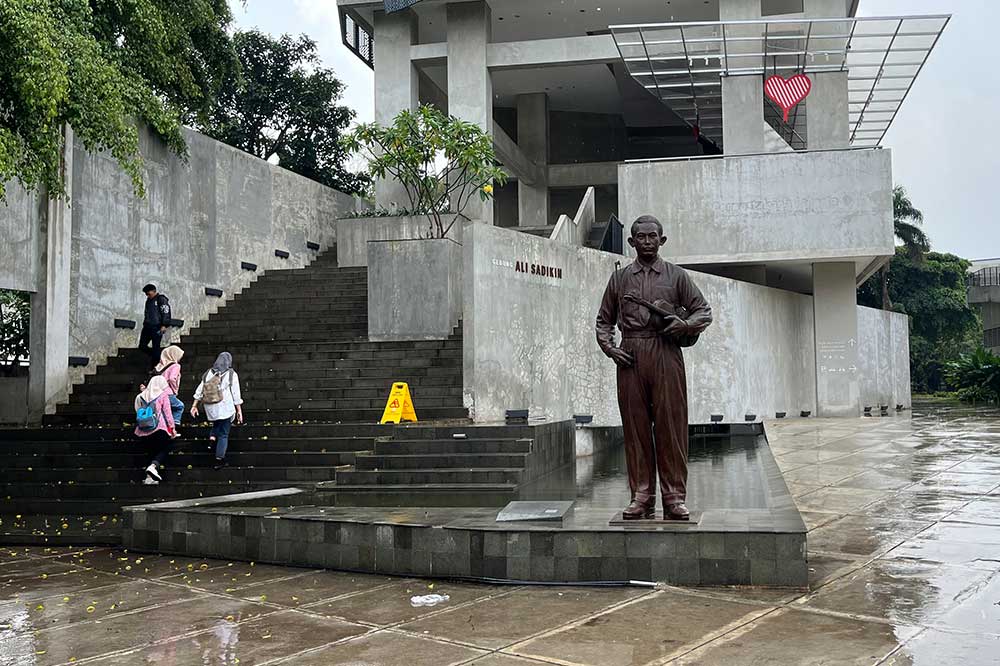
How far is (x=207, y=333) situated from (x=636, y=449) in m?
11.8

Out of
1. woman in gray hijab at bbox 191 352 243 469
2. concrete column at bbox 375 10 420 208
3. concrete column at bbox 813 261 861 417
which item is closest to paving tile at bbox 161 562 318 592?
woman in gray hijab at bbox 191 352 243 469

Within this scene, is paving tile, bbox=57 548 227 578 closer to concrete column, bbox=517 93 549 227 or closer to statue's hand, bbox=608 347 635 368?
statue's hand, bbox=608 347 635 368

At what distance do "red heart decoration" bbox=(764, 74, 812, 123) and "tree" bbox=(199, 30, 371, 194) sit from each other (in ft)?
45.6

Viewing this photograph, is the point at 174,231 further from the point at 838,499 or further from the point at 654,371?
the point at 654,371

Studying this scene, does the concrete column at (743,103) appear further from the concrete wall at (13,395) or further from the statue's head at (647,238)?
the statue's head at (647,238)

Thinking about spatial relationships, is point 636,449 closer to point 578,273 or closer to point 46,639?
point 46,639

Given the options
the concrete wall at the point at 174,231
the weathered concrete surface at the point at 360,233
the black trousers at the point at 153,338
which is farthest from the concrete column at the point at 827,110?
the black trousers at the point at 153,338

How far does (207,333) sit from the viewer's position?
1645 cm

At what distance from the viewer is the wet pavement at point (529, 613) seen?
442 centimetres

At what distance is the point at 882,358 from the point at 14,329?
69.7 ft

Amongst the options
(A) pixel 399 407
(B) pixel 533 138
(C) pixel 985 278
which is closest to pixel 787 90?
(B) pixel 533 138

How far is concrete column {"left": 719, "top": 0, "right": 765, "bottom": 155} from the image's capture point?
70.8ft

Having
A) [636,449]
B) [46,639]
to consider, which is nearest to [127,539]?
[46,639]

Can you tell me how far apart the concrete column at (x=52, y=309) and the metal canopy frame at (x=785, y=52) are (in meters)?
10.8
